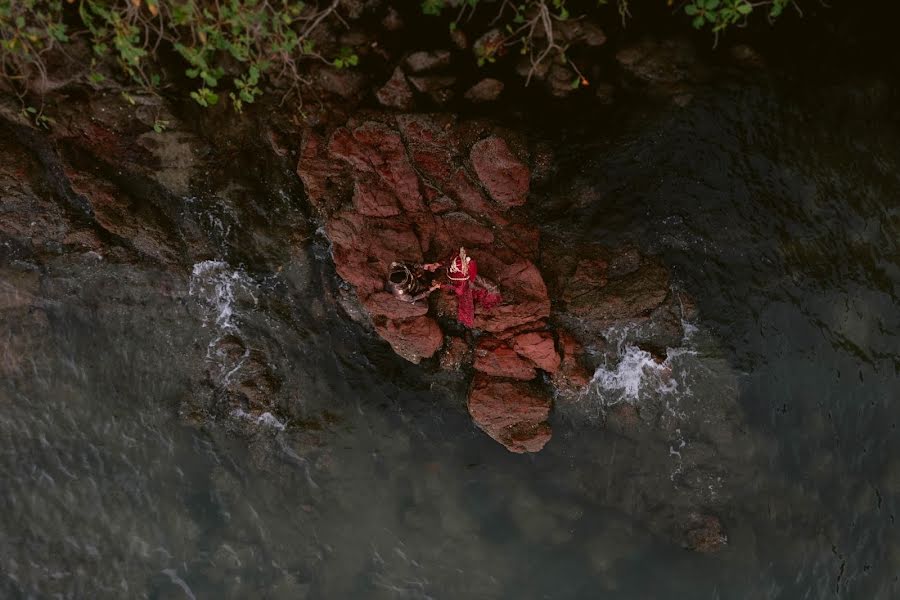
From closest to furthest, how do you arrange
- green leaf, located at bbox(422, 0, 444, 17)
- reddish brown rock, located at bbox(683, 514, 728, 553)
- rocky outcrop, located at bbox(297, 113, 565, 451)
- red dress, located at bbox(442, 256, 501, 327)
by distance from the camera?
green leaf, located at bbox(422, 0, 444, 17) → rocky outcrop, located at bbox(297, 113, 565, 451) → red dress, located at bbox(442, 256, 501, 327) → reddish brown rock, located at bbox(683, 514, 728, 553)

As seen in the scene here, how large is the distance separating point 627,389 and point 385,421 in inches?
172

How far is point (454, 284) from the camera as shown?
8.48m

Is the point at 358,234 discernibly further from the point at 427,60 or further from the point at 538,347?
the point at 538,347

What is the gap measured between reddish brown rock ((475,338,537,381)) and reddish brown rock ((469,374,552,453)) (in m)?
0.17

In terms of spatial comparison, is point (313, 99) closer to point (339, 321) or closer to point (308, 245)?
point (308, 245)

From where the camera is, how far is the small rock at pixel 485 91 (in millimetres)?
7715

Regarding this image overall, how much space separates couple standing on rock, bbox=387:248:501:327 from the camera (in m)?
8.17

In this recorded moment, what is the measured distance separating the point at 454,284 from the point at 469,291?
0.26 meters

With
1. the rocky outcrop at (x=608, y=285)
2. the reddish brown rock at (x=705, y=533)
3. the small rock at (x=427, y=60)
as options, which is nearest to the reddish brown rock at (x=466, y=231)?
the rocky outcrop at (x=608, y=285)

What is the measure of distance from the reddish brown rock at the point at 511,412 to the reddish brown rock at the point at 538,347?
0.58m

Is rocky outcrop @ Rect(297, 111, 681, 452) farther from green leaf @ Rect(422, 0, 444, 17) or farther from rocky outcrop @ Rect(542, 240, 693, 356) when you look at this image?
green leaf @ Rect(422, 0, 444, 17)

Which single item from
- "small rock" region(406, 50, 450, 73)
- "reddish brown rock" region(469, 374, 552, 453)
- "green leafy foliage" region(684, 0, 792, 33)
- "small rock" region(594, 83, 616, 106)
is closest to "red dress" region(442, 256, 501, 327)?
"reddish brown rock" region(469, 374, 552, 453)

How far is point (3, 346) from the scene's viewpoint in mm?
9430

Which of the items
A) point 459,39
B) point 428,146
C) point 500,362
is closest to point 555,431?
point 500,362
